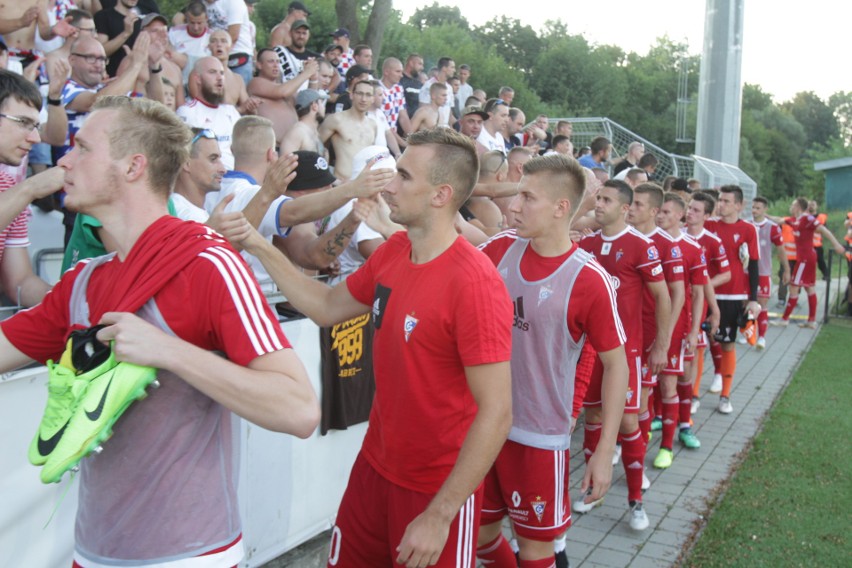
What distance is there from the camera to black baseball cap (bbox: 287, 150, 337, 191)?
16.7 feet

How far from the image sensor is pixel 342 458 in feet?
17.5

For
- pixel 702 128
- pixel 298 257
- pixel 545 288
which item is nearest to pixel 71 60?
pixel 298 257

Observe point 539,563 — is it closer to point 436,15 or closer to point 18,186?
point 18,186

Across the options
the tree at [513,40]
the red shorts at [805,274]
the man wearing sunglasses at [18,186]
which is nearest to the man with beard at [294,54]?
the man wearing sunglasses at [18,186]

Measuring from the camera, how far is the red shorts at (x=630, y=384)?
6297mm

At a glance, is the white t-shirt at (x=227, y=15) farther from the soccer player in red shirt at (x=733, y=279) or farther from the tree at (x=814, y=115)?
the tree at (x=814, y=115)

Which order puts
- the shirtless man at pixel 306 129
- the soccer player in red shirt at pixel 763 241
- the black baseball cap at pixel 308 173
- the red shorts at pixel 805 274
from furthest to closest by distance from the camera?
the red shorts at pixel 805 274, the soccer player in red shirt at pixel 763 241, the shirtless man at pixel 306 129, the black baseball cap at pixel 308 173

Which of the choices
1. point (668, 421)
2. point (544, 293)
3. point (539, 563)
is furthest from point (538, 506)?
point (668, 421)

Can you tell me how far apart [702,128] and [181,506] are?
65.4 feet

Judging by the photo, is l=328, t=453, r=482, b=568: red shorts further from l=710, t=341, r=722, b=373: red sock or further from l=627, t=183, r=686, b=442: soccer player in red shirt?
l=710, t=341, r=722, b=373: red sock

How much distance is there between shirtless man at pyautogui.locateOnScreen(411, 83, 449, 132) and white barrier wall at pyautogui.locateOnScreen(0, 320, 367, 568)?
25.1 feet

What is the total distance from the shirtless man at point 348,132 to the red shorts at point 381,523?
614cm

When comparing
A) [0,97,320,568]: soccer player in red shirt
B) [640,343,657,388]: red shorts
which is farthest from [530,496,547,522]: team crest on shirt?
[640,343,657,388]: red shorts

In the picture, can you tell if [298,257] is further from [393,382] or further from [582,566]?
[582,566]
